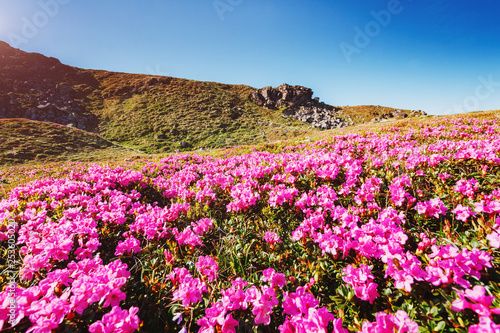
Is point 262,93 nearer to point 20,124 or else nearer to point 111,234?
point 20,124

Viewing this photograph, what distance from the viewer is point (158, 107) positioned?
58.2 metres

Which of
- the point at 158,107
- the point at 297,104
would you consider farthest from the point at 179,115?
the point at 297,104

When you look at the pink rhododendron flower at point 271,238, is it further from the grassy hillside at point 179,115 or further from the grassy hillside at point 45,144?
the grassy hillside at point 179,115

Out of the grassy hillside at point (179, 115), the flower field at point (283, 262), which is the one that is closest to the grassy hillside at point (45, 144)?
the grassy hillside at point (179, 115)

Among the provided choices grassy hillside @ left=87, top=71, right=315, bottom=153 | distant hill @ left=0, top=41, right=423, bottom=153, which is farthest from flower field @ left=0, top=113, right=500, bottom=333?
distant hill @ left=0, top=41, right=423, bottom=153

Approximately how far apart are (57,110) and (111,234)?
224ft

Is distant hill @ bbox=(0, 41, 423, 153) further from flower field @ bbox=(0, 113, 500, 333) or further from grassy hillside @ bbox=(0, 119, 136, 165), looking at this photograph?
flower field @ bbox=(0, 113, 500, 333)

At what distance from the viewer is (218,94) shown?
238 ft

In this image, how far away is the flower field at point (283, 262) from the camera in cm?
181

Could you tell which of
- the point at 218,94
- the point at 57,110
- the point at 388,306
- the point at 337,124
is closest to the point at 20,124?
the point at 57,110

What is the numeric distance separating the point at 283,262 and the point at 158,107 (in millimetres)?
64095

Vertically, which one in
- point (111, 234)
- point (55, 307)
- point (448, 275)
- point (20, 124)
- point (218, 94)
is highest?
point (218, 94)

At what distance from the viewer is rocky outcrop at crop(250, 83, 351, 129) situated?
2753 inches

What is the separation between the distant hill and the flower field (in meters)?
38.2
